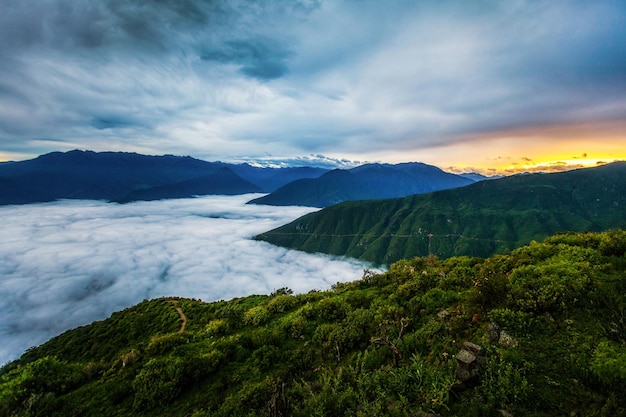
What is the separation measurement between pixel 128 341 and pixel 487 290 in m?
31.9

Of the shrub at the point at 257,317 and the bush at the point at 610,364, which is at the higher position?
the bush at the point at 610,364

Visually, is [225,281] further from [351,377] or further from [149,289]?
[351,377]

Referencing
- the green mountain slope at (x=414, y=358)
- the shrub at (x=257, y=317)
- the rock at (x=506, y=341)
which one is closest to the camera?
the green mountain slope at (x=414, y=358)

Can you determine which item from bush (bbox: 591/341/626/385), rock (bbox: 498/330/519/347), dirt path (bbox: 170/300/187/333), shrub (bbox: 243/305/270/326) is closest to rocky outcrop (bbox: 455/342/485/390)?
rock (bbox: 498/330/519/347)

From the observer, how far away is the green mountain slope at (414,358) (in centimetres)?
670

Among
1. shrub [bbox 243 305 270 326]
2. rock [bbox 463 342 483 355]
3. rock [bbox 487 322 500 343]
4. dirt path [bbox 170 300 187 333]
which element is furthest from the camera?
dirt path [bbox 170 300 187 333]

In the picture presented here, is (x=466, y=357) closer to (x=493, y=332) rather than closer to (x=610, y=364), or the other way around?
(x=493, y=332)

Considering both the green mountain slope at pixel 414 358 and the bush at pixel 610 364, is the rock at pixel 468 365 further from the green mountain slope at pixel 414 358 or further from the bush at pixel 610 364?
the bush at pixel 610 364

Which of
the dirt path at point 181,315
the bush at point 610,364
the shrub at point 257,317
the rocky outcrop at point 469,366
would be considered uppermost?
the bush at point 610,364

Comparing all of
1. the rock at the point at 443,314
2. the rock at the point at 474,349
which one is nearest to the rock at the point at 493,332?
the rock at the point at 474,349

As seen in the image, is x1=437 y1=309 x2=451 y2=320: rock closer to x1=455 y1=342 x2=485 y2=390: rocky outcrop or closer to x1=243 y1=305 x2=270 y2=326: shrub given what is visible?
x1=455 y1=342 x2=485 y2=390: rocky outcrop

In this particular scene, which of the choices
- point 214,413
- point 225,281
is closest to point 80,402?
point 214,413

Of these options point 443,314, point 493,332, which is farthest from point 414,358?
point 443,314

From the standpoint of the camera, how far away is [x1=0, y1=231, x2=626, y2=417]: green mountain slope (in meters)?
6.70
